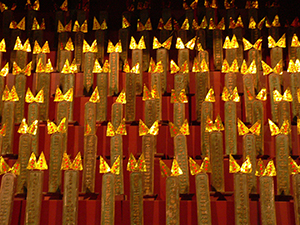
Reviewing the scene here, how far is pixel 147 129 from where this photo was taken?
53.4 inches

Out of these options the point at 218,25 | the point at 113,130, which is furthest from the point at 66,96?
the point at 218,25

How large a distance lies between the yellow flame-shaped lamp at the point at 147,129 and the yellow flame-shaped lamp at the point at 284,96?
0.42 m

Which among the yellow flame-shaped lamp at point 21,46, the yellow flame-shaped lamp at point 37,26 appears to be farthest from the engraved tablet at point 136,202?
the yellow flame-shaped lamp at point 37,26

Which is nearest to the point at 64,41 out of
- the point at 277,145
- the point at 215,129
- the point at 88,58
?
the point at 88,58

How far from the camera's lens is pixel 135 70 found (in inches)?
63.5

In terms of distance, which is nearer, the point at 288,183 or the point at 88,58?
the point at 288,183

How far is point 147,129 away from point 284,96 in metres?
0.47

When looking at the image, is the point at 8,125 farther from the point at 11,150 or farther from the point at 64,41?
the point at 64,41

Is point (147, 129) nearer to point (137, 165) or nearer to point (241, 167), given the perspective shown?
point (137, 165)

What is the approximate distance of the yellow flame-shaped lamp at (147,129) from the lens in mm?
1354

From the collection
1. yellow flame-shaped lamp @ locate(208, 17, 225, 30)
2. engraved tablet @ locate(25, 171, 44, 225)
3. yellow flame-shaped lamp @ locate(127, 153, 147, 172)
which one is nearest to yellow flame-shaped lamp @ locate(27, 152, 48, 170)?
engraved tablet @ locate(25, 171, 44, 225)

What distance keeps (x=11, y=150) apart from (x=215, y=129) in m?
0.65

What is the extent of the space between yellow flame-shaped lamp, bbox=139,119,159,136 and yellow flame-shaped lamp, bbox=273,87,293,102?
420mm

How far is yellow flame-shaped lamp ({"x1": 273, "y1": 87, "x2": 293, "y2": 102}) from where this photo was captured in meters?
1.46
